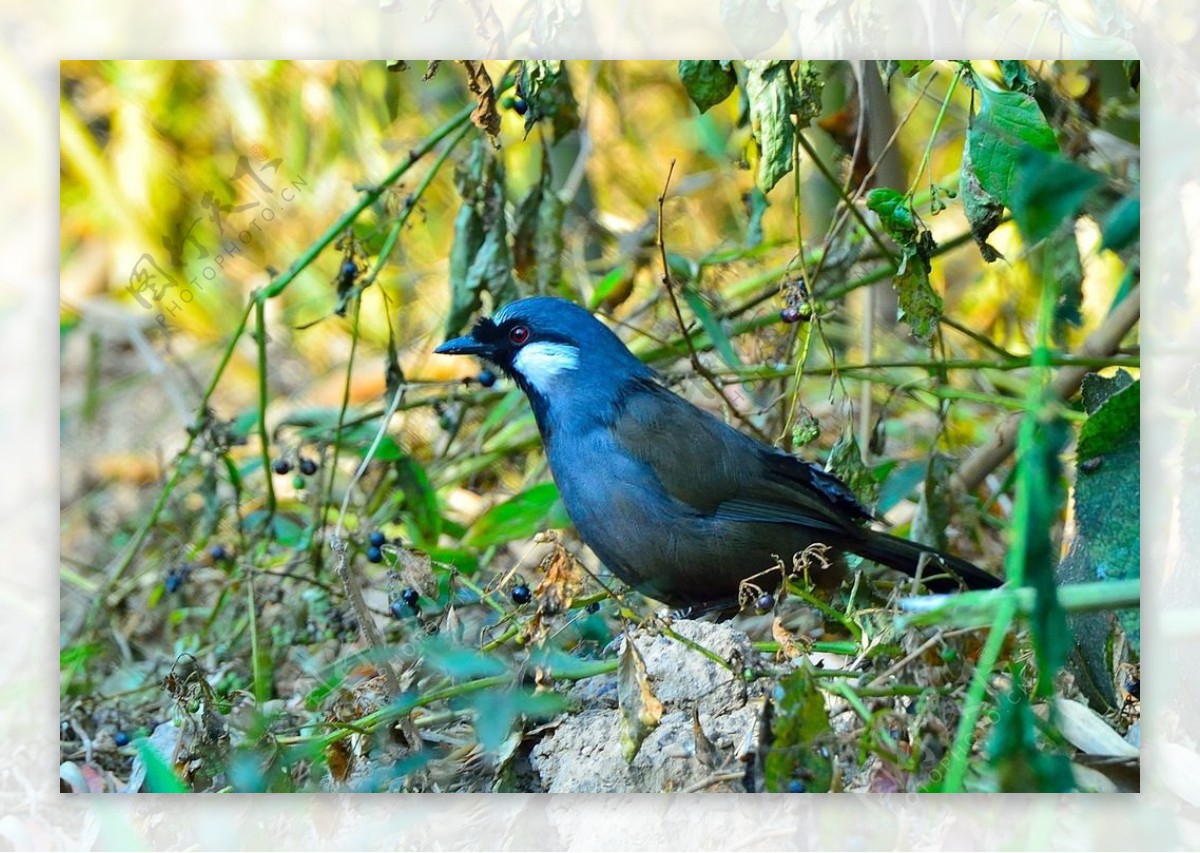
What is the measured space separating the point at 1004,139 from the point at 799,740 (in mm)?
1296

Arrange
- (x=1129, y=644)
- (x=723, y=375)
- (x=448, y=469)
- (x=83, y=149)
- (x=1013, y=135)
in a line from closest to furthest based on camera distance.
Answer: (x=1013, y=135) < (x=1129, y=644) < (x=83, y=149) < (x=723, y=375) < (x=448, y=469)

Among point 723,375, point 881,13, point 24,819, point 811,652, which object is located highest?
point 881,13

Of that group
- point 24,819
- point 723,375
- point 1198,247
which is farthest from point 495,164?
point 24,819

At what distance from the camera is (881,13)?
3.14m

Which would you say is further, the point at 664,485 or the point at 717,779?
the point at 664,485

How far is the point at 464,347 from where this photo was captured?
3355mm

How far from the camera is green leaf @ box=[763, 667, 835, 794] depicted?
2666 millimetres

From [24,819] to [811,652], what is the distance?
5.96 ft

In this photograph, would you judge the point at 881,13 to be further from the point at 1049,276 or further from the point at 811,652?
the point at 811,652

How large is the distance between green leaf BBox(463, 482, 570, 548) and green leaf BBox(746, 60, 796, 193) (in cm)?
112

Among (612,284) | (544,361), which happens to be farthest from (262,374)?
(612,284)

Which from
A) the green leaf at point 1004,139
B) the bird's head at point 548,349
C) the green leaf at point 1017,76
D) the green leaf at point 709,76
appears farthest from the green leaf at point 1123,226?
the bird's head at point 548,349

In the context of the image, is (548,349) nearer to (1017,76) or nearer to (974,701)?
(1017,76)

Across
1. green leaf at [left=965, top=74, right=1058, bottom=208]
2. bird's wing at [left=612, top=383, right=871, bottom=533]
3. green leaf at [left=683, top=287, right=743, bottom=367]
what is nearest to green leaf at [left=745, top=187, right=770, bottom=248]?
green leaf at [left=683, top=287, right=743, bottom=367]
